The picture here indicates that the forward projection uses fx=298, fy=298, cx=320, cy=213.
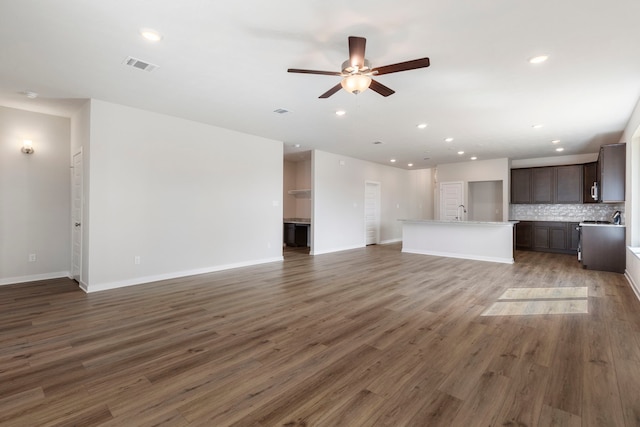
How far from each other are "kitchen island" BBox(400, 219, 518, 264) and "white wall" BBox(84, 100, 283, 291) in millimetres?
3930

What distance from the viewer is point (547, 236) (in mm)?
8297

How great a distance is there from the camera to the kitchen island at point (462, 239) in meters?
6.66

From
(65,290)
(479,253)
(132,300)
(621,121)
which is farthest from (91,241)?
(621,121)

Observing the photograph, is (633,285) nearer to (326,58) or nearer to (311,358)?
(311,358)

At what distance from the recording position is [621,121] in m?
5.14

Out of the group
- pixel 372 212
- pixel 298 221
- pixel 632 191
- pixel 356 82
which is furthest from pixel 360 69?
pixel 372 212

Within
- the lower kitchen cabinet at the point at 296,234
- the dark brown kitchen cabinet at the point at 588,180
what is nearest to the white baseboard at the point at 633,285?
the dark brown kitchen cabinet at the point at 588,180

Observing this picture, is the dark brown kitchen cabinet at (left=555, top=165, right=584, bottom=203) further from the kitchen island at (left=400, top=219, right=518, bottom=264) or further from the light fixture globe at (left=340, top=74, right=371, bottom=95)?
the light fixture globe at (left=340, top=74, right=371, bottom=95)

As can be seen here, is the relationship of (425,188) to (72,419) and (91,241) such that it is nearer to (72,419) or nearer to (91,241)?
(91,241)

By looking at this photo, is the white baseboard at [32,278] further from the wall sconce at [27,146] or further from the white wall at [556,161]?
the white wall at [556,161]

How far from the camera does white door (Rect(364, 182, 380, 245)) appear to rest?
9633mm

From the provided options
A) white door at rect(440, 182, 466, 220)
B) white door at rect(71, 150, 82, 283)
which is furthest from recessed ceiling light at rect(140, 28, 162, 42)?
white door at rect(440, 182, 466, 220)

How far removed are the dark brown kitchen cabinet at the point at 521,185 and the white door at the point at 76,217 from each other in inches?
411

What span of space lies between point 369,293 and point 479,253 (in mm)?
4074
